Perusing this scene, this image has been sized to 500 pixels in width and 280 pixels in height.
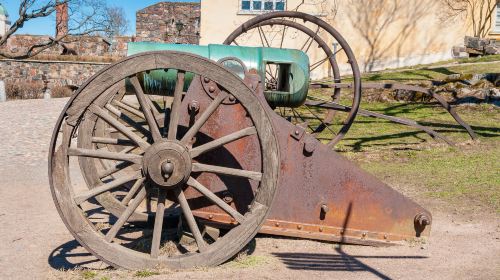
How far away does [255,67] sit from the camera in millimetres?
5520

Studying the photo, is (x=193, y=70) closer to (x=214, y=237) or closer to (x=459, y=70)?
(x=214, y=237)

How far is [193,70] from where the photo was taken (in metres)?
4.21

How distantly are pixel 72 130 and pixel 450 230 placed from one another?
3.39m

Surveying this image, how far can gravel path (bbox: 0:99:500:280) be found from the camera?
Result: 4.33 m

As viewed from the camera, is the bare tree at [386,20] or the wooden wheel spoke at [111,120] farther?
the bare tree at [386,20]

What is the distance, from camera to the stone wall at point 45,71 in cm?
3031

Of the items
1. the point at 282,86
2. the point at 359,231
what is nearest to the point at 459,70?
the point at 282,86

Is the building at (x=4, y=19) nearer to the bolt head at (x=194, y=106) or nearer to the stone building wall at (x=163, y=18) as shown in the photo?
the stone building wall at (x=163, y=18)

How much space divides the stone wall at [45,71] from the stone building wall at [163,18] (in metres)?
5.34

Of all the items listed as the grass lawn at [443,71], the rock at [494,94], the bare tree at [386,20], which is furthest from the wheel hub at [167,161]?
the bare tree at [386,20]

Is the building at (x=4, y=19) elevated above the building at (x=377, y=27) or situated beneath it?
elevated above

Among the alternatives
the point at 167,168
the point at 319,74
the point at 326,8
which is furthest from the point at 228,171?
the point at 326,8

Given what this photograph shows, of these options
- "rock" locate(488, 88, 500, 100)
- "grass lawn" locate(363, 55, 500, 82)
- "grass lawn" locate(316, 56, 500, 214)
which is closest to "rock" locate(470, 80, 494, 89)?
"rock" locate(488, 88, 500, 100)

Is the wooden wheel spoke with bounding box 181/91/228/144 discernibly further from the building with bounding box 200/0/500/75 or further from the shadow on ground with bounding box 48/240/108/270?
the building with bounding box 200/0/500/75
